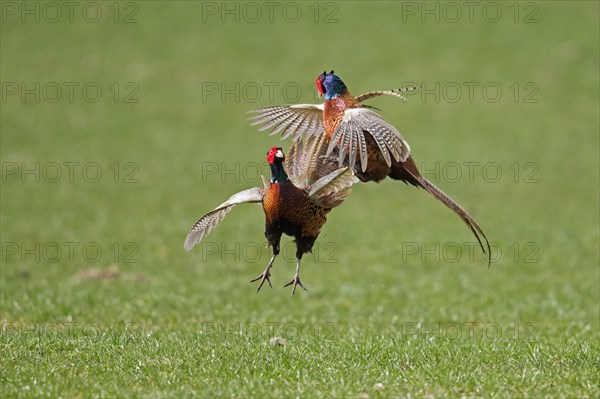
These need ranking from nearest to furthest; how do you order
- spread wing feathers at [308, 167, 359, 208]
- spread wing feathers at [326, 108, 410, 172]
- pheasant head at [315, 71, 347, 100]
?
1. spread wing feathers at [326, 108, 410, 172]
2. spread wing feathers at [308, 167, 359, 208]
3. pheasant head at [315, 71, 347, 100]

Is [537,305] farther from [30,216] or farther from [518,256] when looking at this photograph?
[30,216]

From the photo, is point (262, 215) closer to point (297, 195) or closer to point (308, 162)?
point (308, 162)

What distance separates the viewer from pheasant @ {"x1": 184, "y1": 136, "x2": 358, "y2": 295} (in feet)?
24.0

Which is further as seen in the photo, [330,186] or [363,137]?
[330,186]

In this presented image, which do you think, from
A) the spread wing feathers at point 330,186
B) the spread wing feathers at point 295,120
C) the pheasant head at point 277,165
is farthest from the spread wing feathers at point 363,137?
the spread wing feathers at point 295,120

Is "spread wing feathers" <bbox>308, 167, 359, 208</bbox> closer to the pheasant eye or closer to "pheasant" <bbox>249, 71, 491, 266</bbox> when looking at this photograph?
"pheasant" <bbox>249, 71, 491, 266</bbox>

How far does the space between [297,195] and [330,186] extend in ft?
0.98

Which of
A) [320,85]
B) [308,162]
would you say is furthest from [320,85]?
[308,162]

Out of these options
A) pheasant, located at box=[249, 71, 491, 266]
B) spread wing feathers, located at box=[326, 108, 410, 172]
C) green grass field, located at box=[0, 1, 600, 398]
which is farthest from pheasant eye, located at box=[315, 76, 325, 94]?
green grass field, located at box=[0, 1, 600, 398]

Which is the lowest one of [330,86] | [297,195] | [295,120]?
[297,195]

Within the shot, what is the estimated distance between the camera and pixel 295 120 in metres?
8.14

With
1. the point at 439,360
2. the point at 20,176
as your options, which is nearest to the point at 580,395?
the point at 439,360

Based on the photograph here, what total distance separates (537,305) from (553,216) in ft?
23.7

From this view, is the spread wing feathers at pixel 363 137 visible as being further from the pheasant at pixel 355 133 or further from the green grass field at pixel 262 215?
the green grass field at pixel 262 215
